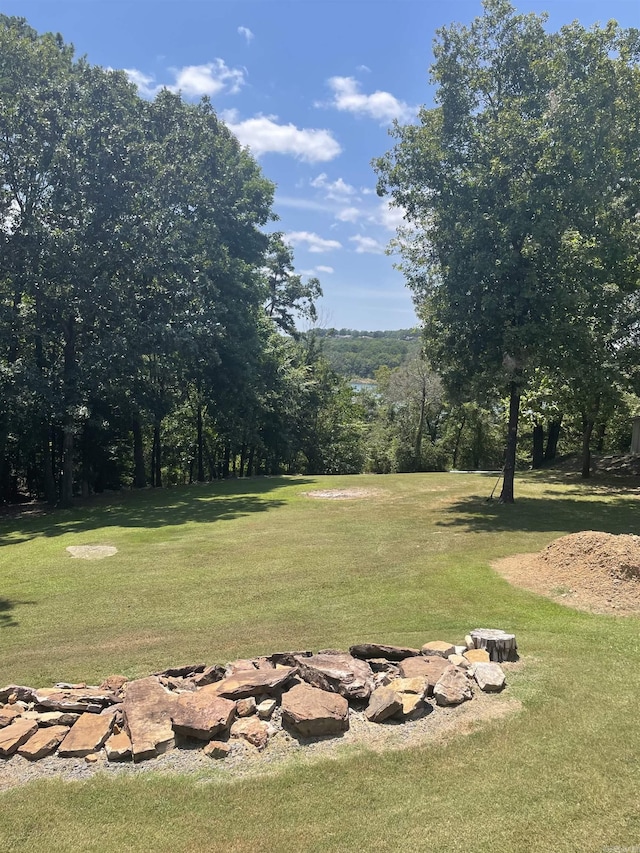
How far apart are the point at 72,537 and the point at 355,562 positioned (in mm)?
7835

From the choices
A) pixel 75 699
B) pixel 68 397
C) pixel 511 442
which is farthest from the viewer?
pixel 68 397

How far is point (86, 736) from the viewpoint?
14.6ft

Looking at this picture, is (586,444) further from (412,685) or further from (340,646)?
(412,685)

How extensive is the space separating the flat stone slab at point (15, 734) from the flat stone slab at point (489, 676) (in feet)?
12.2

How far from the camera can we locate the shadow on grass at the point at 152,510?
16.1 m

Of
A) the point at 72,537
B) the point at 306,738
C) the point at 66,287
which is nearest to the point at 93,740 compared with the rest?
the point at 306,738

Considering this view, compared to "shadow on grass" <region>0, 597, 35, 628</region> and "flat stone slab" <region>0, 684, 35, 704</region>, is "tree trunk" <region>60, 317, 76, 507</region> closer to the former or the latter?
"shadow on grass" <region>0, 597, 35, 628</region>

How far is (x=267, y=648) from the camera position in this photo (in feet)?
21.3

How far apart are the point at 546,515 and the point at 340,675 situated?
11.9 metres

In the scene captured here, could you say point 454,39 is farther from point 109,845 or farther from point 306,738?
point 109,845

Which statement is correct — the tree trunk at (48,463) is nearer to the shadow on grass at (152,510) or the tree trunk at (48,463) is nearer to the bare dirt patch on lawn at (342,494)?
the shadow on grass at (152,510)

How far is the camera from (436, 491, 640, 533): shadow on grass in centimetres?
1373

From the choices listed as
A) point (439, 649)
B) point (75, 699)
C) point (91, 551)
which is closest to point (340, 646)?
point (439, 649)

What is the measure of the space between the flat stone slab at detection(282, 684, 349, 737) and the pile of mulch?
439 cm
